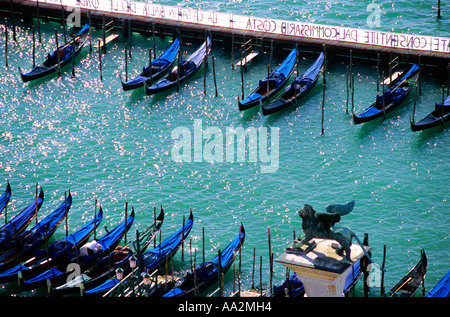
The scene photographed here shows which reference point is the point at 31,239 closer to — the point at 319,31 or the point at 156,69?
the point at 156,69

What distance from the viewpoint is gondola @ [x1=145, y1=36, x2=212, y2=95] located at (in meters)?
35.9

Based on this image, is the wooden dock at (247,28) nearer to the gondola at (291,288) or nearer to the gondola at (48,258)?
the gondola at (48,258)

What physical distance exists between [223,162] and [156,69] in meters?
7.85

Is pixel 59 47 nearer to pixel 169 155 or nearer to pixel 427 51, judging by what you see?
pixel 169 155

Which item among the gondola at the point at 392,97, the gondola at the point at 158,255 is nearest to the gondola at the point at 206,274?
the gondola at the point at 158,255

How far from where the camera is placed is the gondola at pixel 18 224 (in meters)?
25.5

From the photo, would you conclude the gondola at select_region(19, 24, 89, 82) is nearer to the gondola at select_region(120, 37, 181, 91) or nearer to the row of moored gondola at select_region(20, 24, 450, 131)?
the row of moored gondola at select_region(20, 24, 450, 131)

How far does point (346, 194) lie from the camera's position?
29.0 m

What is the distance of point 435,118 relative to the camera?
3269 centimetres

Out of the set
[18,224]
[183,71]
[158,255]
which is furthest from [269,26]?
[158,255]

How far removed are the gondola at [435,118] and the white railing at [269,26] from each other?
4826 millimetres

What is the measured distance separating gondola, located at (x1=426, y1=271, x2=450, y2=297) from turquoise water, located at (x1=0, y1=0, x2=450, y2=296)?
1.34 metres
